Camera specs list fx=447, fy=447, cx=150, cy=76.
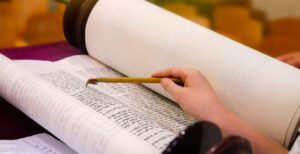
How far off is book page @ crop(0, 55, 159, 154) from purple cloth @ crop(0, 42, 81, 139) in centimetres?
2

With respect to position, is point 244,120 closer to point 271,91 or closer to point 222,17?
point 271,91

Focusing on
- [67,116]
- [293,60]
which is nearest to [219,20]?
[293,60]

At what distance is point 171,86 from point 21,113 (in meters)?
0.22

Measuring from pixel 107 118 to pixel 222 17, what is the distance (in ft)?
2.22

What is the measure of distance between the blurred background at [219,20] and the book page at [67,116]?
1.54ft

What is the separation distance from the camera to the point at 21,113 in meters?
0.64

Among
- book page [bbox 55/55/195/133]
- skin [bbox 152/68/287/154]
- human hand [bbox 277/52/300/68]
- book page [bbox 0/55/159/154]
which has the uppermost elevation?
human hand [bbox 277/52/300/68]

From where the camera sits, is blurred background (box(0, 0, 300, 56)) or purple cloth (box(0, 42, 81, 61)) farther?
blurred background (box(0, 0, 300, 56))

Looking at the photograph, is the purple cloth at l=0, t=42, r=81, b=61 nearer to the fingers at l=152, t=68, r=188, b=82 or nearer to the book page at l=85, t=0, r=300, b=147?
the book page at l=85, t=0, r=300, b=147

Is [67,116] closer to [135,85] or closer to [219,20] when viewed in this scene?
[135,85]

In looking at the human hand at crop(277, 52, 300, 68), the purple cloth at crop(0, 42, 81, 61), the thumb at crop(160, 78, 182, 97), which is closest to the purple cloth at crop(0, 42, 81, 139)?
the purple cloth at crop(0, 42, 81, 61)

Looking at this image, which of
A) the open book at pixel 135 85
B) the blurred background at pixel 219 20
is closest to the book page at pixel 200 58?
the open book at pixel 135 85

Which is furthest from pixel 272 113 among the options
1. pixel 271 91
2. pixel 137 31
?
pixel 137 31

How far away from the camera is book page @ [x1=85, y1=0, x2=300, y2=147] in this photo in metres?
0.56
